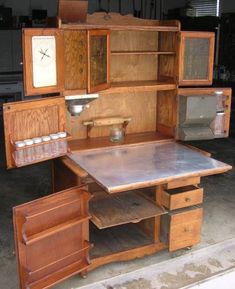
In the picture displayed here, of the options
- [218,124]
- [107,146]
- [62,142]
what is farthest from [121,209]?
[218,124]

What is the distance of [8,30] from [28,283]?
4.55 metres

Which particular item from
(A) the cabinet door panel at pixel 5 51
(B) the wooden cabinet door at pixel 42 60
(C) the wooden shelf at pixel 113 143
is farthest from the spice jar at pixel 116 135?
(A) the cabinet door panel at pixel 5 51

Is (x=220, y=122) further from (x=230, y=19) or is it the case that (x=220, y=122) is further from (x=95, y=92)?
(x=230, y=19)

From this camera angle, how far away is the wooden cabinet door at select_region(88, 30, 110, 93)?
2.07 meters

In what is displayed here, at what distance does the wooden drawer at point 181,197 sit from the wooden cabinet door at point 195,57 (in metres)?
0.63

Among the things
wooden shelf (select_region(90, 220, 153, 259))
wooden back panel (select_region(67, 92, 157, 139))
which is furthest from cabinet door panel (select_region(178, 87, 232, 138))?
wooden shelf (select_region(90, 220, 153, 259))

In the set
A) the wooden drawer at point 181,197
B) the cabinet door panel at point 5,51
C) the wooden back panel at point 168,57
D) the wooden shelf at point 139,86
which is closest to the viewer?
the wooden drawer at point 181,197

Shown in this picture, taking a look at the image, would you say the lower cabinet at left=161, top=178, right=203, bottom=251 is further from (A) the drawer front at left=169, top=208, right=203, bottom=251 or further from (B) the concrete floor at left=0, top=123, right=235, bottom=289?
(B) the concrete floor at left=0, top=123, right=235, bottom=289

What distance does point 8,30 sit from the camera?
570cm

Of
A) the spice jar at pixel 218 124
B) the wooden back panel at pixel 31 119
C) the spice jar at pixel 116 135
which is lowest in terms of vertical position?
the spice jar at pixel 116 135

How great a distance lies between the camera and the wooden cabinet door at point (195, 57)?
236cm

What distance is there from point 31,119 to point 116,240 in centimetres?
86

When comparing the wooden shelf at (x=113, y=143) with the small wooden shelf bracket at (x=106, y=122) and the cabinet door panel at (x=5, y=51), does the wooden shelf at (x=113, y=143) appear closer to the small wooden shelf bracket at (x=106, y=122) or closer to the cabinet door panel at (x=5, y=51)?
the small wooden shelf bracket at (x=106, y=122)

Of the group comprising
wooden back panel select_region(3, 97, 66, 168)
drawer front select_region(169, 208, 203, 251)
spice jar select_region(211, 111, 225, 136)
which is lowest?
drawer front select_region(169, 208, 203, 251)
